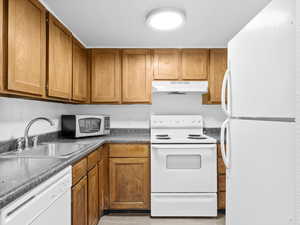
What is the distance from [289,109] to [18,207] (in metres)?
1.14

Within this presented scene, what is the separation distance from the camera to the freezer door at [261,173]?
0.87 meters

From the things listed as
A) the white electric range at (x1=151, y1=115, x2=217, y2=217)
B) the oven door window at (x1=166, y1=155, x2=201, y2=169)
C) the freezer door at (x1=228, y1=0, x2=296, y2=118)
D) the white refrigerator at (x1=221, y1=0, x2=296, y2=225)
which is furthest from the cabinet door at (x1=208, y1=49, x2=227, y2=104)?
the freezer door at (x1=228, y1=0, x2=296, y2=118)

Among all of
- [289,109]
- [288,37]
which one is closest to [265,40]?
[288,37]

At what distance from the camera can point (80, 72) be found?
2764 mm

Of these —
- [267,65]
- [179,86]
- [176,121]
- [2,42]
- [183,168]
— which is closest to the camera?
[267,65]

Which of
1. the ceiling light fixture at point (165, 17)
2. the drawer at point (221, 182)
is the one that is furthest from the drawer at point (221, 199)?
the ceiling light fixture at point (165, 17)

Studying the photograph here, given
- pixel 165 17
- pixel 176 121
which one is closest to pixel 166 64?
pixel 176 121

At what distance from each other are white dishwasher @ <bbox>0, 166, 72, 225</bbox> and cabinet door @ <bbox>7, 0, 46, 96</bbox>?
0.63 meters

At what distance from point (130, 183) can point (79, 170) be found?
3.54 feet

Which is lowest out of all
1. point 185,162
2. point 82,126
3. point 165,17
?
point 185,162

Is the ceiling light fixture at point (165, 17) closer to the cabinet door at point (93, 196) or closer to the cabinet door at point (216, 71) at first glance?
the cabinet door at point (216, 71)

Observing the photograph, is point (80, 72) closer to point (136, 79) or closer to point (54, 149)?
point (136, 79)

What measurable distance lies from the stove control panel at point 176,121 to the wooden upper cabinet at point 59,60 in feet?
4.35

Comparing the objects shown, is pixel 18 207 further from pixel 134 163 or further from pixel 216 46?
pixel 216 46
